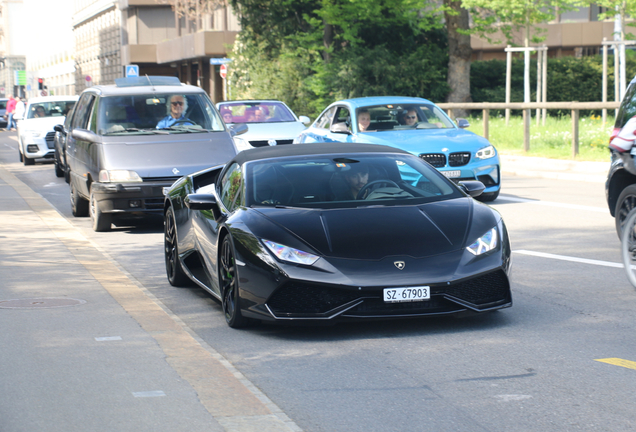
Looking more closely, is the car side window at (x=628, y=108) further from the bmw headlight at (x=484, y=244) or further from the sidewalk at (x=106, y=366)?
the sidewalk at (x=106, y=366)

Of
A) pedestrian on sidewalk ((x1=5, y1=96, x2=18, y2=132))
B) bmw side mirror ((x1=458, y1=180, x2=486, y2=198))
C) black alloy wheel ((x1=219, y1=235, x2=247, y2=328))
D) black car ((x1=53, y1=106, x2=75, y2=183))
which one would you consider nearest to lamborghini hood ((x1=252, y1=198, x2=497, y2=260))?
black alloy wheel ((x1=219, y1=235, x2=247, y2=328))

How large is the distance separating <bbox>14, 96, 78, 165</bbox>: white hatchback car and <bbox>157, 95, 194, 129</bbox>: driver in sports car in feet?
39.4

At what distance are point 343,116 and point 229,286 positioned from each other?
9631 millimetres

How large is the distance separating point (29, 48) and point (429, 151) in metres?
116

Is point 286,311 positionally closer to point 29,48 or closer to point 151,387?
point 151,387

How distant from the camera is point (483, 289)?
633 centimetres

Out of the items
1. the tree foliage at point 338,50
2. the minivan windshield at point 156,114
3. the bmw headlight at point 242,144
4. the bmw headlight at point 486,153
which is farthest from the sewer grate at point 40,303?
the tree foliage at point 338,50

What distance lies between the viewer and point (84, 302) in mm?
7465

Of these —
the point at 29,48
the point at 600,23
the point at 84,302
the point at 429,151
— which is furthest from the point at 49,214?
the point at 29,48

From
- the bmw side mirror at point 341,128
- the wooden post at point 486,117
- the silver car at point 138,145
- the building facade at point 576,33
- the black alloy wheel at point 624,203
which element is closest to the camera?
the black alloy wheel at point 624,203

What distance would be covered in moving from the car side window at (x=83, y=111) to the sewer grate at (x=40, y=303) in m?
6.44

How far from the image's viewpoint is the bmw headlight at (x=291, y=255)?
6066mm

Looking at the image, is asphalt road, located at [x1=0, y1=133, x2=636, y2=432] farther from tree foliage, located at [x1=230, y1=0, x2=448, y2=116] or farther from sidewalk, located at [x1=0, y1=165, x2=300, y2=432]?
tree foliage, located at [x1=230, y1=0, x2=448, y2=116]

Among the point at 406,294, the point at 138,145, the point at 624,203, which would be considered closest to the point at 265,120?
the point at 138,145
